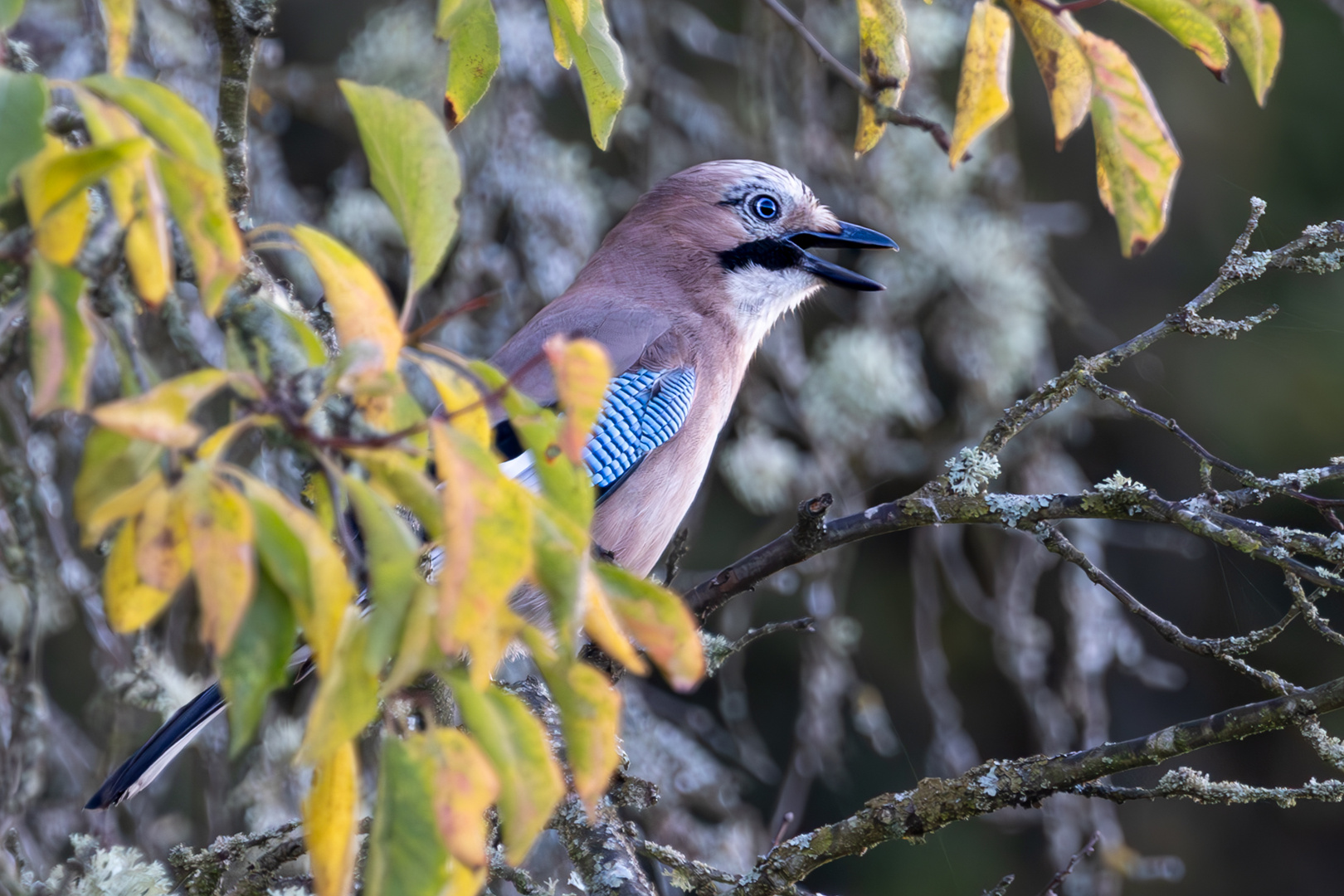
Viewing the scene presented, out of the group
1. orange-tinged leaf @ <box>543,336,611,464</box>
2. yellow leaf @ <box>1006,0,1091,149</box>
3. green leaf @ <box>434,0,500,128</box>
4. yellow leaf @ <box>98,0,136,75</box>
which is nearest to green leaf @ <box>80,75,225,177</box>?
yellow leaf @ <box>98,0,136,75</box>

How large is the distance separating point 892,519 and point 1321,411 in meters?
2.84

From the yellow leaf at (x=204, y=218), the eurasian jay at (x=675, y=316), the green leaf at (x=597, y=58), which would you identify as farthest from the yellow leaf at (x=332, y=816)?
the eurasian jay at (x=675, y=316)

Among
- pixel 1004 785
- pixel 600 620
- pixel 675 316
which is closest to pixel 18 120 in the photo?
pixel 600 620

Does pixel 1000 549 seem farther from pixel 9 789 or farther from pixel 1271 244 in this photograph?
pixel 9 789

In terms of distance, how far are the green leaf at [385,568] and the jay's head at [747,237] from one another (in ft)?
7.28

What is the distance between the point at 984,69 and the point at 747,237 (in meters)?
1.89

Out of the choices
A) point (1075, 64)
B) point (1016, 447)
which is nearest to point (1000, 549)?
point (1016, 447)

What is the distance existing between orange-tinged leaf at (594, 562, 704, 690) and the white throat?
2079 mm

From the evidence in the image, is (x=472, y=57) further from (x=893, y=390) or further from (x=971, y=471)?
(x=893, y=390)

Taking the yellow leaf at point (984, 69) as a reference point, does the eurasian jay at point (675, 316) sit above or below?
below

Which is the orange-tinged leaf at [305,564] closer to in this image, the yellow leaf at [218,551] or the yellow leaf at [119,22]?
the yellow leaf at [218,551]

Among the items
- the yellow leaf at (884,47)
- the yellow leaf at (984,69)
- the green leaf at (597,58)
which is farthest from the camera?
the yellow leaf at (884,47)

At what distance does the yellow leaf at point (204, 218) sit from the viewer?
29.5 inches

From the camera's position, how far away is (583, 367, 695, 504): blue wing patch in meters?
2.49
